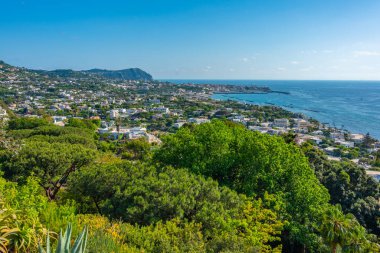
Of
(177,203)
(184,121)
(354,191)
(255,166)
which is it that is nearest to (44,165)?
(177,203)

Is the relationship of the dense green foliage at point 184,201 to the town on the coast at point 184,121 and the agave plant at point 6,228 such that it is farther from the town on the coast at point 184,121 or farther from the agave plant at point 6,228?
the town on the coast at point 184,121

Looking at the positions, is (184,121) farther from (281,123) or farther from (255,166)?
(255,166)

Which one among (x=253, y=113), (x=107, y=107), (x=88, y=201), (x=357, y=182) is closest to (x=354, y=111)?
(x=253, y=113)

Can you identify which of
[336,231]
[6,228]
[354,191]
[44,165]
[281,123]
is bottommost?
[281,123]

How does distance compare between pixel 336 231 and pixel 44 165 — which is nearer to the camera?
pixel 336 231

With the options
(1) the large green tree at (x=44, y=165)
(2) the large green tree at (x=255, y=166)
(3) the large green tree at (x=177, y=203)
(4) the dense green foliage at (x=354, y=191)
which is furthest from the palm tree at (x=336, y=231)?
(1) the large green tree at (x=44, y=165)

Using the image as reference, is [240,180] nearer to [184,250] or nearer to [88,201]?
[88,201]

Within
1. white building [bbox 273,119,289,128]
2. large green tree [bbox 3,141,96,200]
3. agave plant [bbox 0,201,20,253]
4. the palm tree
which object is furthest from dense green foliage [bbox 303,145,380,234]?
white building [bbox 273,119,289,128]

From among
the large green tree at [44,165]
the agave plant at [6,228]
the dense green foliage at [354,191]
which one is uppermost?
the agave plant at [6,228]

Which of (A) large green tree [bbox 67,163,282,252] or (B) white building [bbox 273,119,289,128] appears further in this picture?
(B) white building [bbox 273,119,289,128]

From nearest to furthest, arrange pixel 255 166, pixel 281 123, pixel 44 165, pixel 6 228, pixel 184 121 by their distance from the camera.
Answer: pixel 6 228 → pixel 255 166 → pixel 44 165 → pixel 281 123 → pixel 184 121

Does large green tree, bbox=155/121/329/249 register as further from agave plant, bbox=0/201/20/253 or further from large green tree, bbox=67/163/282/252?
agave plant, bbox=0/201/20/253

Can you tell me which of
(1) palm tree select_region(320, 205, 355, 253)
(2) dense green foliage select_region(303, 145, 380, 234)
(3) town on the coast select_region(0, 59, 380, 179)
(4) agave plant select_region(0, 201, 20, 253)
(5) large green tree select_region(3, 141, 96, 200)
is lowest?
(3) town on the coast select_region(0, 59, 380, 179)
